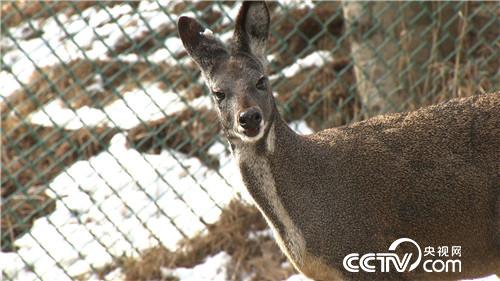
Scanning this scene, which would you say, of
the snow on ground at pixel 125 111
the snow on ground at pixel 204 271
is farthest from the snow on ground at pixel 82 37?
the snow on ground at pixel 204 271

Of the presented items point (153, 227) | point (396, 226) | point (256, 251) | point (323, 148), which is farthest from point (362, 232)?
point (153, 227)

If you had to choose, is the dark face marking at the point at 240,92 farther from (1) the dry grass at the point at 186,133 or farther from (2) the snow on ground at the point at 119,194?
(1) the dry grass at the point at 186,133

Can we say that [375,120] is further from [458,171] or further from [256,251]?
[256,251]

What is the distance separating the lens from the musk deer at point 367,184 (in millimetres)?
3521

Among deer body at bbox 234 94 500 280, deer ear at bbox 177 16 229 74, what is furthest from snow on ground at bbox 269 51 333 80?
deer body at bbox 234 94 500 280

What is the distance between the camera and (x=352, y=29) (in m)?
5.66

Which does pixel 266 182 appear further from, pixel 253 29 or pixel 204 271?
pixel 204 271

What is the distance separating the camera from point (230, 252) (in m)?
5.35

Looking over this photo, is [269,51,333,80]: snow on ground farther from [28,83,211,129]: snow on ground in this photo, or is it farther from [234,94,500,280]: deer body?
Result: [234,94,500,280]: deer body

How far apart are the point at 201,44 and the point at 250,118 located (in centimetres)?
51

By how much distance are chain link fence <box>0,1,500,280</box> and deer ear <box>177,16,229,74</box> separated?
147cm

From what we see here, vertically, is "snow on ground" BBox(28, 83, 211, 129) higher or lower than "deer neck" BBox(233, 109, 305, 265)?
higher

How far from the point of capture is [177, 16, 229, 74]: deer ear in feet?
12.3

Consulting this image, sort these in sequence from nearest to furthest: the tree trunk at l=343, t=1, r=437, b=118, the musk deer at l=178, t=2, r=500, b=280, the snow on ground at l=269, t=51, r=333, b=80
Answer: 1. the musk deer at l=178, t=2, r=500, b=280
2. the tree trunk at l=343, t=1, r=437, b=118
3. the snow on ground at l=269, t=51, r=333, b=80
